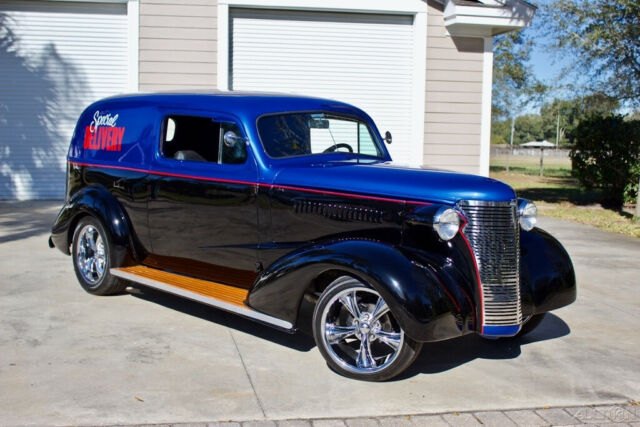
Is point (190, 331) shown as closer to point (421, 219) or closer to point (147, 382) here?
point (147, 382)

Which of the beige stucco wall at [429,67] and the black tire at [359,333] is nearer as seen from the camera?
the black tire at [359,333]

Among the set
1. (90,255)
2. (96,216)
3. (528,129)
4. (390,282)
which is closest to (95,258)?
(90,255)

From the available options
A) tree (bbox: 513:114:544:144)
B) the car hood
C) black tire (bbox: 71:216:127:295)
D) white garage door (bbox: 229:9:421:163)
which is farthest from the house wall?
tree (bbox: 513:114:544:144)

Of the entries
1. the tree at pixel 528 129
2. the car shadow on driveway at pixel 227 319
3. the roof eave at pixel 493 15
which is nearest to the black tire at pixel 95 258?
the car shadow on driveway at pixel 227 319

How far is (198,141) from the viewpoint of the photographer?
6.02 meters

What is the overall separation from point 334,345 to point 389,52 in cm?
875

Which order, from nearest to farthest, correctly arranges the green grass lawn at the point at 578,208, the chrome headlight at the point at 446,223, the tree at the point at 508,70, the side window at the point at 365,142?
1. the chrome headlight at the point at 446,223
2. the side window at the point at 365,142
3. the green grass lawn at the point at 578,208
4. the tree at the point at 508,70

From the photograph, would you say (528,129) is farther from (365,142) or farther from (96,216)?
(96,216)

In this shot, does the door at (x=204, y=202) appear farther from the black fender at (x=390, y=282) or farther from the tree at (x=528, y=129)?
the tree at (x=528, y=129)

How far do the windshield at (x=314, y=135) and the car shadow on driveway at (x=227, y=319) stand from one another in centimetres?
134

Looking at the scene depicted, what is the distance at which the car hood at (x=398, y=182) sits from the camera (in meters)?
4.64

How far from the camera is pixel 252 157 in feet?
17.7

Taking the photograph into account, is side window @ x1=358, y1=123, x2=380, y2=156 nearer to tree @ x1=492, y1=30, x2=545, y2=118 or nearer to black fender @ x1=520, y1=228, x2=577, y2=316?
black fender @ x1=520, y1=228, x2=577, y2=316

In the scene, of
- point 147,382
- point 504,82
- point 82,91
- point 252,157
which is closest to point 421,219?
point 252,157
